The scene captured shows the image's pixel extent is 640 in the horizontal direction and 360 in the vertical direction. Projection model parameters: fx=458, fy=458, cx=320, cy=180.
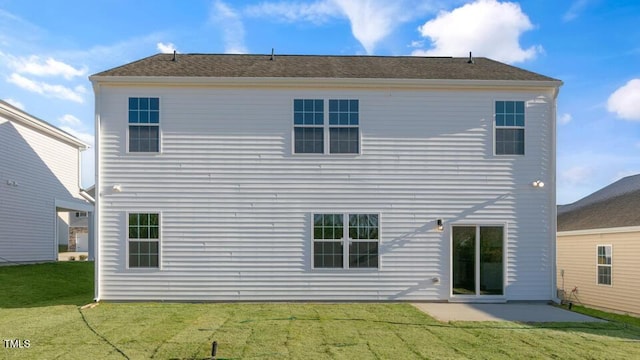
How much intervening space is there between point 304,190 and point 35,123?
12442 mm

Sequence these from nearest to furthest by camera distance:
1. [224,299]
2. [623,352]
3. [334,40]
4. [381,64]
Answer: [623,352] < [224,299] < [381,64] < [334,40]

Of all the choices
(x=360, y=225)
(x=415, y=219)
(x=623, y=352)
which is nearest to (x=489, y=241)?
(x=415, y=219)

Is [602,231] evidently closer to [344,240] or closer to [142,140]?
[344,240]

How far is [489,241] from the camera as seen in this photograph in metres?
10.9

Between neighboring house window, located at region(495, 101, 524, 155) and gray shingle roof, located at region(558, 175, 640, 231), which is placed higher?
neighboring house window, located at region(495, 101, 524, 155)

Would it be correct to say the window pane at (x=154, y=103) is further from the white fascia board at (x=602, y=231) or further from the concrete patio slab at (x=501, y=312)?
the white fascia board at (x=602, y=231)

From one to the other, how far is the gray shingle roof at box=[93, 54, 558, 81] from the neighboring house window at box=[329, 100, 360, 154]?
2.46ft

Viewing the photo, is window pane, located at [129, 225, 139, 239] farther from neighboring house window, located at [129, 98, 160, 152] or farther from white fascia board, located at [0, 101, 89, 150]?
white fascia board, located at [0, 101, 89, 150]

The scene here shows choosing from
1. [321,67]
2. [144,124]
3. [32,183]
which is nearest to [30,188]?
[32,183]

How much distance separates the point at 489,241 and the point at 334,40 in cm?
718

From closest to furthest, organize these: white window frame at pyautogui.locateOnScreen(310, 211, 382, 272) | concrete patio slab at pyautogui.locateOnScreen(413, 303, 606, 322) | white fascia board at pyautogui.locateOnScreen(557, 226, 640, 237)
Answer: concrete patio slab at pyautogui.locateOnScreen(413, 303, 606, 322)
white window frame at pyautogui.locateOnScreen(310, 211, 382, 272)
white fascia board at pyautogui.locateOnScreen(557, 226, 640, 237)

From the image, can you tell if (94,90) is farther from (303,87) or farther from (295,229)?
(295,229)

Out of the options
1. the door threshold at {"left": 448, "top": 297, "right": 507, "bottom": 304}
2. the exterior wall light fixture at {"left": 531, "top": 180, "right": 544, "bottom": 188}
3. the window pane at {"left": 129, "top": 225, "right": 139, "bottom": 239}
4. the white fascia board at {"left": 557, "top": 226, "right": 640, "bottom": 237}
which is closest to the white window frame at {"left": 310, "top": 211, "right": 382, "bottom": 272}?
the door threshold at {"left": 448, "top": 297, "right": 507, "bottom": 304}

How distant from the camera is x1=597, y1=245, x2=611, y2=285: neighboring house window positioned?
1494 cm
